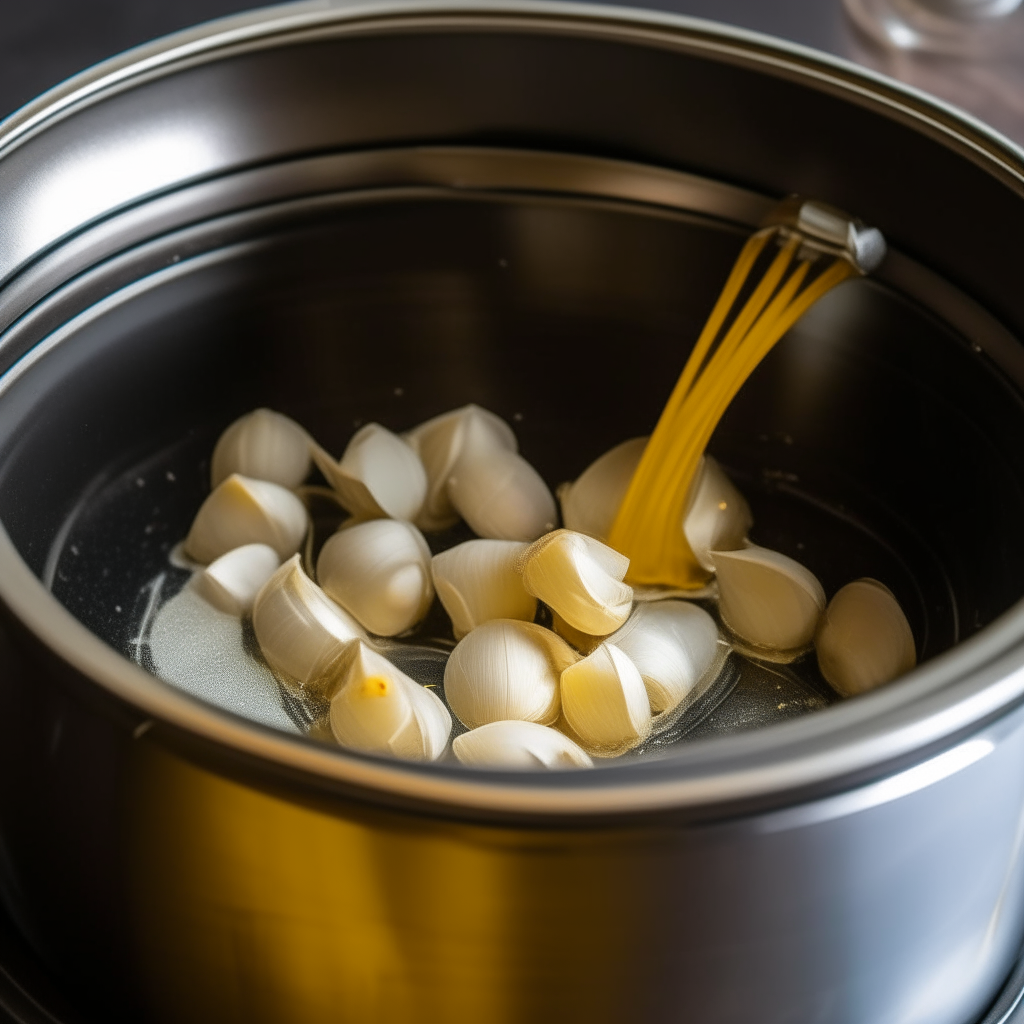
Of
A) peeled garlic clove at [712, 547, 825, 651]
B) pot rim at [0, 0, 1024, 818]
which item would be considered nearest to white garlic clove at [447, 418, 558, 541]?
peeled garlic clove at [712, 547, 825, 651]

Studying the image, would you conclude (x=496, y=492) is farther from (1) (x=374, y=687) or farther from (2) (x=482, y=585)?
(1) (x=374, y=687)

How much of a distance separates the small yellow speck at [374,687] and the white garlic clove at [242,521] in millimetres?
158

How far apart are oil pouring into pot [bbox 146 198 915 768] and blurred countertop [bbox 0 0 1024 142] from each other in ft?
0.71

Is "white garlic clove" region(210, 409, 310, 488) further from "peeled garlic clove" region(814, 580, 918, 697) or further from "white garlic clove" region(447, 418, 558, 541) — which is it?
"peeled garlic clove" region(814, 580, 918, 697)

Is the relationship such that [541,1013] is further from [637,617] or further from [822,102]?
[822,102]

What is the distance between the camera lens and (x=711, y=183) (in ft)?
2.29

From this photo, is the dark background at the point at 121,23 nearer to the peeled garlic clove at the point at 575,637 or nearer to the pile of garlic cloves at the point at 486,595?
the pile of garlic cloves at the point at 486,595

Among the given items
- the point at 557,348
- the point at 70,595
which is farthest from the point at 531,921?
the point at 557,348

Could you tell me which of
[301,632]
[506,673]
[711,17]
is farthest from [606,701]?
[711,17]

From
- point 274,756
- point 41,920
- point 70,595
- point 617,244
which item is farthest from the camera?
point 617,244

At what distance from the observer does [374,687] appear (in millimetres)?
538

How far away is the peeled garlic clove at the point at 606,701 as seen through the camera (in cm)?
57

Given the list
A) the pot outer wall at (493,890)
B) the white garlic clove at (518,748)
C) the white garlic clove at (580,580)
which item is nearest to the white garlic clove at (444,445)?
the white garlic clove at (580,580)

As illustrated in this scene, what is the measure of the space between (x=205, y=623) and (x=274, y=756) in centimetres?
33
